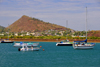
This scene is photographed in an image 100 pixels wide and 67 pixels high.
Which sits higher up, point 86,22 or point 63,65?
point 86,22

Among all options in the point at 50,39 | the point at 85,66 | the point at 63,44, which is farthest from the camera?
the point at 50,39

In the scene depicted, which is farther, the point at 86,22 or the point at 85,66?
the point at 86,22

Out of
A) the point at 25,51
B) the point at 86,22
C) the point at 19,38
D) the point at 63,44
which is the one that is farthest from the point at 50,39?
the point at 25,51

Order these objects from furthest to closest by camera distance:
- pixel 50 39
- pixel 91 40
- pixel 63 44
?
pixel 50 39
pixel 91 40
pixel 63 44

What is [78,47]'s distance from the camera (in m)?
83.5

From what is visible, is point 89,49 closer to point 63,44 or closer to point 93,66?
point 63,44

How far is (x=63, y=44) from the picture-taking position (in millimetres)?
109062

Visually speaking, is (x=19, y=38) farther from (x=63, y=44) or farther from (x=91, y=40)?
(x=63, y=44)

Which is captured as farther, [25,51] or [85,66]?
[25,51]

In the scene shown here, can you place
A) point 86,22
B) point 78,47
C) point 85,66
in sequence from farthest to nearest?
point 86,22 → point 78,47 → point 85,66

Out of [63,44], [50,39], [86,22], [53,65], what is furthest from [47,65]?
[50,39]

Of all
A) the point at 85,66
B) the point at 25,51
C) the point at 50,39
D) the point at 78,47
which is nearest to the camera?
the point at 85,66

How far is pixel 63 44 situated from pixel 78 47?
25.9m

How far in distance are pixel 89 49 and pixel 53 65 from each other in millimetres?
42423
